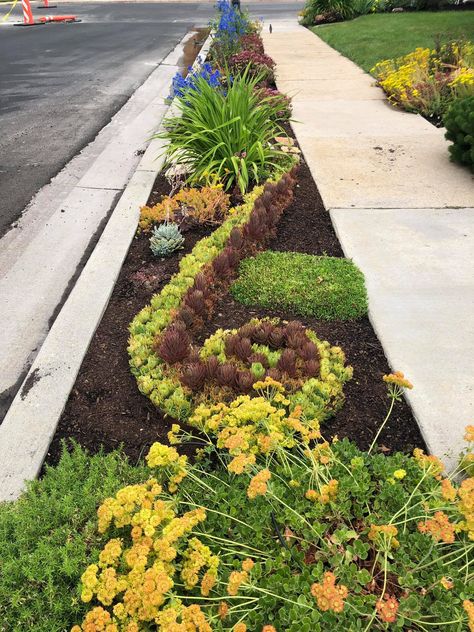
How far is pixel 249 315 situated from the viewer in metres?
3.62

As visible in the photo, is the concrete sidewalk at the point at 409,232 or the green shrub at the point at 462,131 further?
the green shrub at the point at 462,131

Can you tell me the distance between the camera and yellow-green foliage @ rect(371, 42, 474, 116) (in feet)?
24.5

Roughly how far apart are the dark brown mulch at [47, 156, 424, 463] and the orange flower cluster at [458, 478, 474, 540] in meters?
0.76

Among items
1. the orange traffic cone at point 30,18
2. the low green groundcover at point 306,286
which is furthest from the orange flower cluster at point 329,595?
the orange traffic cone at point 30,18

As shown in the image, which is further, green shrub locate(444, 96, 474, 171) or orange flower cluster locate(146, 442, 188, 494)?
green shrub locate(444, 96, 474, 171)

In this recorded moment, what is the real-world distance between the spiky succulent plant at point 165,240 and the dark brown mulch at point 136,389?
7 cm

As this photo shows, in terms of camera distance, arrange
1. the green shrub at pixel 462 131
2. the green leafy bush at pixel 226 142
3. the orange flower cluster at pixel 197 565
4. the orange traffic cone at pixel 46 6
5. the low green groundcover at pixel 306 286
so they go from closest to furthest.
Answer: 1. the orange flower cluster at pixel 197 565
2. the low green groundcover at pixel 306 286
3. the green leafy bush at pixel 226 142
4. the green shrub at pixel 462 131
5. the orange traffic cone at pixel 46 6

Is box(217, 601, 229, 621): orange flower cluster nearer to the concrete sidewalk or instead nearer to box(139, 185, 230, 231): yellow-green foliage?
the concrete sidewalk

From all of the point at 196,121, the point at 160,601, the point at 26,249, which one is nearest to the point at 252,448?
the point at 160,601

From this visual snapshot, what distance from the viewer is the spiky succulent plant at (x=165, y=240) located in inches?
166

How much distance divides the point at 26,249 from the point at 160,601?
Answer: 149 inches

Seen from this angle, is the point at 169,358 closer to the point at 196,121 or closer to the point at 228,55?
the point at 196,121

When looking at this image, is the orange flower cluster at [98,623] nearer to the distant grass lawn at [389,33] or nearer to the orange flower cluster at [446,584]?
the orange flower cluster at [446,584]

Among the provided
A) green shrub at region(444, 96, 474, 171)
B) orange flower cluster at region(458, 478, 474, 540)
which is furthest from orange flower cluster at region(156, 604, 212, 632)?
green shrub at region(444, 96, 474, 171)
